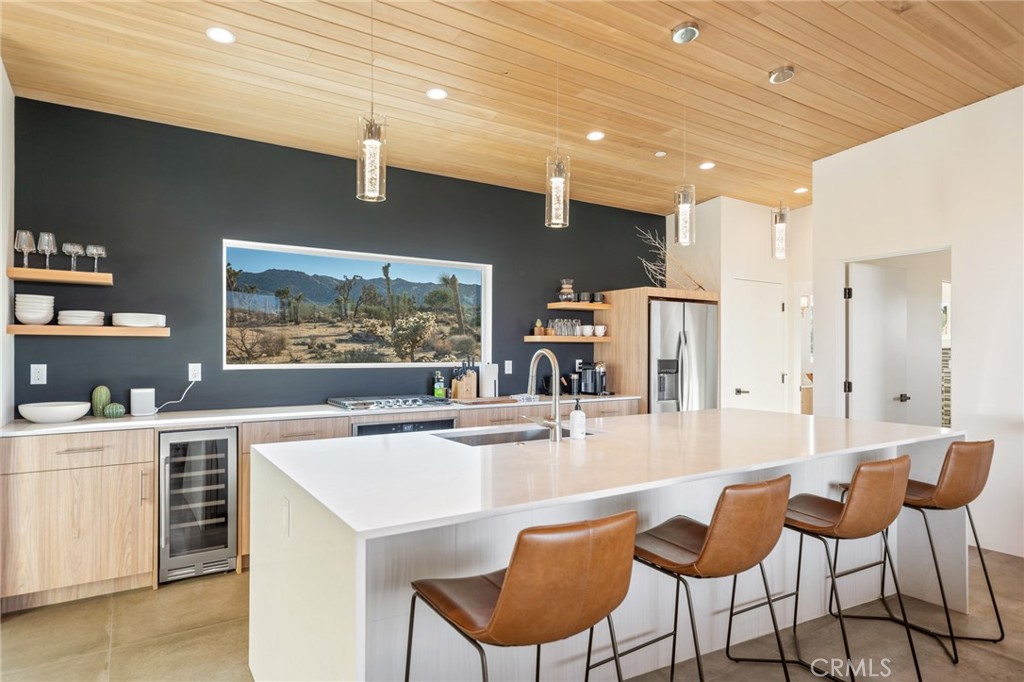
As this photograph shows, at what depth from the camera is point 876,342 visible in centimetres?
470

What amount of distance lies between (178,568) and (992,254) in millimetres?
5256

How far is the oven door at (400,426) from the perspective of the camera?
153 inches

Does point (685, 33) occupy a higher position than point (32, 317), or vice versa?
point (685, 33)

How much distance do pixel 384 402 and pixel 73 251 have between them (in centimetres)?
204

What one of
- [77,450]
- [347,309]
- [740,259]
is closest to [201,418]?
[77,450]

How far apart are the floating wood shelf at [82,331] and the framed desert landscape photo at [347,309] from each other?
0.52m

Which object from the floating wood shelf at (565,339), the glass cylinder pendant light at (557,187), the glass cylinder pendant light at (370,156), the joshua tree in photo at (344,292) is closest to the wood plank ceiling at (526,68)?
the glass cylinder pendant light at (557,187)

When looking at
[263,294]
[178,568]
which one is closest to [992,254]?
[263,294]

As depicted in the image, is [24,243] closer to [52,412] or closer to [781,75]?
[52,412]

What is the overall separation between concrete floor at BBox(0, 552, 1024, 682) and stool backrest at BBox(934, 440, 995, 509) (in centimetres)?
65

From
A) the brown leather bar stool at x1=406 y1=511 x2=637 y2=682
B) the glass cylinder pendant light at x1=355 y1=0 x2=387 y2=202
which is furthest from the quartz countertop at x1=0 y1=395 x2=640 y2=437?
the brown leather bar stool at x1=406 y1=511 x2=637 y2=682

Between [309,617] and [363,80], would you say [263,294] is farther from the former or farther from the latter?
[309,617]

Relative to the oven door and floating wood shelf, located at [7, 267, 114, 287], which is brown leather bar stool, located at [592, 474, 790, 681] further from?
floating wood shelf, located at [7, 267, 114, 287]

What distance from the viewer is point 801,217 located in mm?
6184
